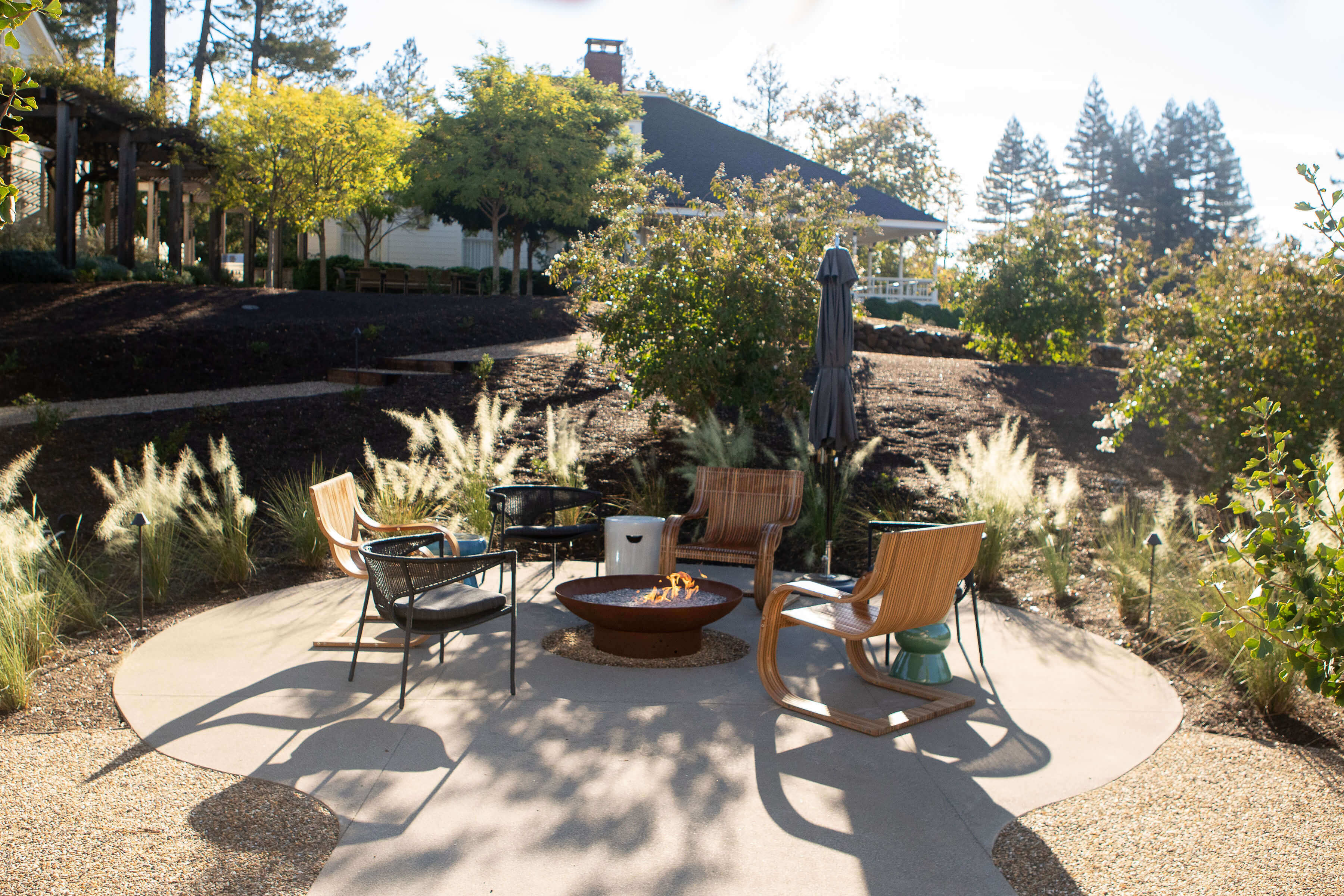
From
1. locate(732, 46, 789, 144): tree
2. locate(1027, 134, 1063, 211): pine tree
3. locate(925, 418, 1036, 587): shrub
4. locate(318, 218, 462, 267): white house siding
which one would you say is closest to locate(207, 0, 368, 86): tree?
locate(318, 218, 462, 267): white house siding

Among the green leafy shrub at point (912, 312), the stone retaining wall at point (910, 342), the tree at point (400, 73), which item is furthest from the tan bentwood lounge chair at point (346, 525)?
the tree at point (400, 73)

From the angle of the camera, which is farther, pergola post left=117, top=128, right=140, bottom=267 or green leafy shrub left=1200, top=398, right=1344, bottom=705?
pergola post left=117, top=128, right=140, bottom=267

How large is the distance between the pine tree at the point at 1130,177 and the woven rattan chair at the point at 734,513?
5913 cm

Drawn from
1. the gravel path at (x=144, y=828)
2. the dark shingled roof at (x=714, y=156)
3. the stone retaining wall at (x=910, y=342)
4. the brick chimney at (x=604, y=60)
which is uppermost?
the brick chimney at (x=604, y=60)

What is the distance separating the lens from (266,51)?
33406mm

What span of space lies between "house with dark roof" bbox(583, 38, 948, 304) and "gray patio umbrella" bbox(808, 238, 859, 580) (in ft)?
55.3

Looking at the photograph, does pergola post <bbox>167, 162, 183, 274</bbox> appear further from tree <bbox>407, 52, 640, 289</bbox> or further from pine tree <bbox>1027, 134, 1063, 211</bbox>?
pine tree <bbox>1027, 134, 1063, 211</bbox>

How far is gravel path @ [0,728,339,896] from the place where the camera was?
9.32 ft

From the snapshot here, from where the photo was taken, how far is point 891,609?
4250 millimetres

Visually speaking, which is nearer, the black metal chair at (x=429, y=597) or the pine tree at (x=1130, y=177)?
the black metal chair at (x=429, y=597)

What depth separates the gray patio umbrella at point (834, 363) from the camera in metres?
6.88

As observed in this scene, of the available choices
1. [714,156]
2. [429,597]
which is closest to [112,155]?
[714,156]

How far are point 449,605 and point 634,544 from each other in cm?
205

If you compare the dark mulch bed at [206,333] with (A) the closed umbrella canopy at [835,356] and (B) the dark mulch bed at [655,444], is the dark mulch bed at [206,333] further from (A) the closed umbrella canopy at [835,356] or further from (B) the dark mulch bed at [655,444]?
(A) the closed umbrella canopy at [835,356]
